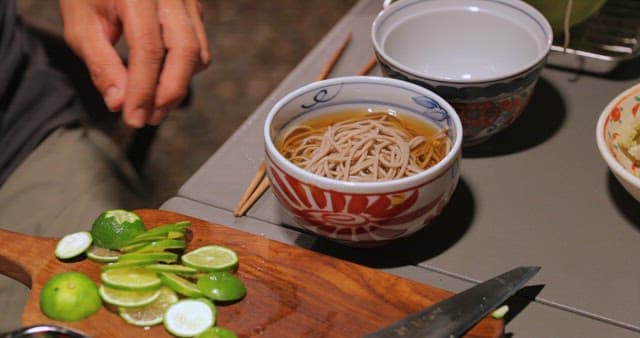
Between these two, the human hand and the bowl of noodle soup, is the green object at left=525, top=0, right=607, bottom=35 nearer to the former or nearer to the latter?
the bowl of noodle soup

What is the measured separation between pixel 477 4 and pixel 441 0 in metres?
0.05

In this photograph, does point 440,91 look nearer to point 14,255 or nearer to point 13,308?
point 14,255

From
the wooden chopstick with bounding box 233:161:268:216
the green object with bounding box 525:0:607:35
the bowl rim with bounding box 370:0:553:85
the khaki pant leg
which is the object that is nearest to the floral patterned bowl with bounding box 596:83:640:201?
the bowl rim with bounding box 370:0:553:85

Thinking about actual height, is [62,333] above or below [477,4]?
below

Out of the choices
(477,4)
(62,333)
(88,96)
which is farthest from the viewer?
(88,96)

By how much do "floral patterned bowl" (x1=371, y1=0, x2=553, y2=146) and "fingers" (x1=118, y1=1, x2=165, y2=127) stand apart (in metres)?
→ 0.27

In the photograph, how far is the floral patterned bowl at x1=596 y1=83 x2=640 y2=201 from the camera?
80 cm

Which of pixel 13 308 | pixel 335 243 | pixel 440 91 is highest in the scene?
pixel 440 91

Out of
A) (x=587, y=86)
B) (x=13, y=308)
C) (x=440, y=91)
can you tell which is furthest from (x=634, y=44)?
(x=13, y=308)

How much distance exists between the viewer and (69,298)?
72cm

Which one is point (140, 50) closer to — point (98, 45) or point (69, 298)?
point (98, 45)

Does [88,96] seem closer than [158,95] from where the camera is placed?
No

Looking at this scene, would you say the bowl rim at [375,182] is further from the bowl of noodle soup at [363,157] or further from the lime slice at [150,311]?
the lime slice at [150,311]

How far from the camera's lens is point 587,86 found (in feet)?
3.51
